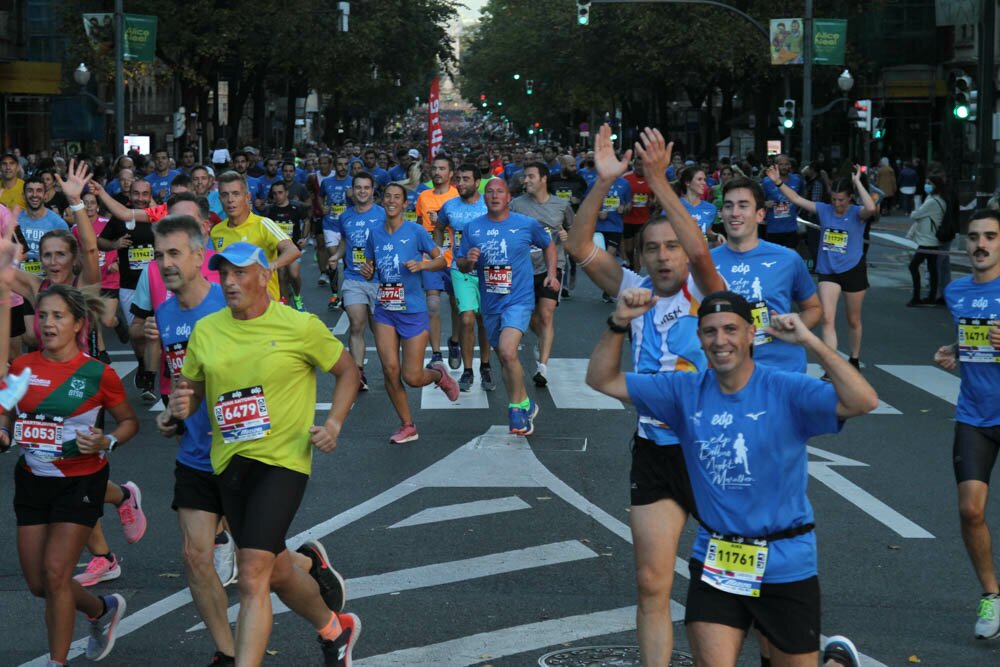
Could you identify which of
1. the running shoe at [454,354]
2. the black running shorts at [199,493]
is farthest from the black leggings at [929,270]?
the black running shorts at [199,493]

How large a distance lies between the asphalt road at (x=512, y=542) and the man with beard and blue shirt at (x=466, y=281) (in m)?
0.50

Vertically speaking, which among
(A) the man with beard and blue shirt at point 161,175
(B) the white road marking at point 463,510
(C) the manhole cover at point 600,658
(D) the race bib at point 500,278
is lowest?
(B) the white road marking at point 463,510

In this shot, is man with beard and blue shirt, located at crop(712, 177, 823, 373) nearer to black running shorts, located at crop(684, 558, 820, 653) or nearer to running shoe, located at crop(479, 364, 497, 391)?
black running shorts, located at crop(684, 558, 820, 653)

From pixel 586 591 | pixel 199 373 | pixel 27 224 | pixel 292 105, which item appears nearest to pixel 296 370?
pixel 199 373

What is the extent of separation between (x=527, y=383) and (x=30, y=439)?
8581 millimetres

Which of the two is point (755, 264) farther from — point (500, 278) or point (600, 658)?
point (500, 278)

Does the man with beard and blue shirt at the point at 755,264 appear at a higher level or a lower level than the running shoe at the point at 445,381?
higher

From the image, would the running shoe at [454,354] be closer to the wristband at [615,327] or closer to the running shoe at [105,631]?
the running shoe at [105,631]

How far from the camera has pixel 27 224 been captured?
1427cm

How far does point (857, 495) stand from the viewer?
10453 mm

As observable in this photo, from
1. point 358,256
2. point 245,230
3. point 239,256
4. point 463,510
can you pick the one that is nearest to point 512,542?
point 463,510

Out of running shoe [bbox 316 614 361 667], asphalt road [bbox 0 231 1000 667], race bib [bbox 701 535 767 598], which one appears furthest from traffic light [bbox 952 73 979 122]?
race bib [bbox 701 535 767 598]

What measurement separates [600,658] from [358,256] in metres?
7.20

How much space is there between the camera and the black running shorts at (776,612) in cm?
512
